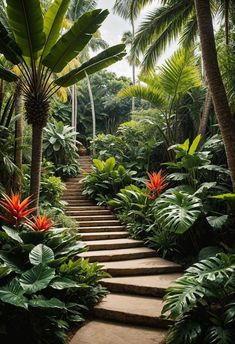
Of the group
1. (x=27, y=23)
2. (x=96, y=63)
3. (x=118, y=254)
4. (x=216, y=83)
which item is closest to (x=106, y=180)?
(x=118, y=254)

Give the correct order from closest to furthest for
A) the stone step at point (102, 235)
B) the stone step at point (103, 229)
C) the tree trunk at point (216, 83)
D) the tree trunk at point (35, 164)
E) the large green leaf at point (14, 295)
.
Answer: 1. the large green leaf at point (14, 295)
2. the tree trunk at point (216, 83)
3. the tree trunk at point (35, 164)
4. the stone step at point (102, 235)
5. the stone step at point (103, 229)

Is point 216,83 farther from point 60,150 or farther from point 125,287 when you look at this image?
point 60,150

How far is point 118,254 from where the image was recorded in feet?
19.2

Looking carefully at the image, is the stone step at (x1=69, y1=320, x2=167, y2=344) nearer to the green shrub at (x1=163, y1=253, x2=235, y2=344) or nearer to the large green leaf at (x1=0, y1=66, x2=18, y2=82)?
the green shrub at (x1=163, y1=253, x2=235, y2=344)

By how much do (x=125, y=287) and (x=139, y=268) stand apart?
23.6 inches

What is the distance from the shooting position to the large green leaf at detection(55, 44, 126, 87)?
5414mm

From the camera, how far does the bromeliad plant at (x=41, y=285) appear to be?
11.1 feet

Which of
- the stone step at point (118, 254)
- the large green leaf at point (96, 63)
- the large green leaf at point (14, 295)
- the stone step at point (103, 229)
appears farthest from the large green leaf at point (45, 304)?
the stone step at point (103, 229)

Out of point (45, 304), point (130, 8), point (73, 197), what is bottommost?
point (45, 304)

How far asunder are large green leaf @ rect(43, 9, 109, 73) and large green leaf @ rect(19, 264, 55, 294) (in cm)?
323

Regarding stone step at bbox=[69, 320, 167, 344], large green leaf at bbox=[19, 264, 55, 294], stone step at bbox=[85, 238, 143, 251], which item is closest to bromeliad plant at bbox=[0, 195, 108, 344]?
large green leaf at bbox=[19, 264, 55, 294]

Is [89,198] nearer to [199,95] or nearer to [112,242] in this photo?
[112,242]

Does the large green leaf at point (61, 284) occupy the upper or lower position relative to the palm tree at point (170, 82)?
lower

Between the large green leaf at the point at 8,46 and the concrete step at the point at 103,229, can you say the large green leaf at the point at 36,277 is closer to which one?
the large green leaf at the point at 8,46
